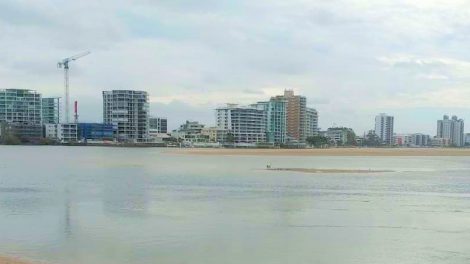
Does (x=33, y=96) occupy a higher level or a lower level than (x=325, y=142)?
higher

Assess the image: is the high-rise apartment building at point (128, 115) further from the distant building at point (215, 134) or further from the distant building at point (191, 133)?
the distant building at point (215, 134)

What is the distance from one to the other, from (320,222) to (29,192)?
1633 centimetres

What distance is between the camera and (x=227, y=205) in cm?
2084

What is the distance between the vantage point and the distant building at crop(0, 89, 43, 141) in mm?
169163

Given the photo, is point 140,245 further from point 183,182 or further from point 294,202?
point 183,182

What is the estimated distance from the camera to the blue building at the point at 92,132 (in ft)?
559

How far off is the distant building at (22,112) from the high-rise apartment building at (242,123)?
2506 inches

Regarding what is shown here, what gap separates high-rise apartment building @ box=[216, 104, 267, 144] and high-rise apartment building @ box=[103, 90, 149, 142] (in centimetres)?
2903

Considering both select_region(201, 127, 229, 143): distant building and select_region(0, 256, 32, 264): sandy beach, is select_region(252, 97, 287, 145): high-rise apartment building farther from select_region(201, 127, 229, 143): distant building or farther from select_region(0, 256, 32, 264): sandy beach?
select_region(0, 256, 32, 264): sandy beach

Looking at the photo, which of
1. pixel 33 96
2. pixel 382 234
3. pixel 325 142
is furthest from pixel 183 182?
pixel 33 96

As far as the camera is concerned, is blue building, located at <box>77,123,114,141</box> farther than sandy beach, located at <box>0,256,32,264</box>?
Yes

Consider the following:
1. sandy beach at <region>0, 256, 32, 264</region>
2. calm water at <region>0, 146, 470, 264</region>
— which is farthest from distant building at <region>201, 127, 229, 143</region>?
sandy beach at <region>0, 256, 32, 264</region>

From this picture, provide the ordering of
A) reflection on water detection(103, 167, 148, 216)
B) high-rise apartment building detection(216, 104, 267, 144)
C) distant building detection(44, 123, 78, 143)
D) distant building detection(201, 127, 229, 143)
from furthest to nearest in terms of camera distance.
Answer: high-rise apartment building detection(216, 104, 267, 144)
distant building detection(201, 127, 229, 143)
distant building detection(44, 123, 78, 143)
reflection on water detection(103, 167, 148, 216)

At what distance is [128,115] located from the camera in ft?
623
